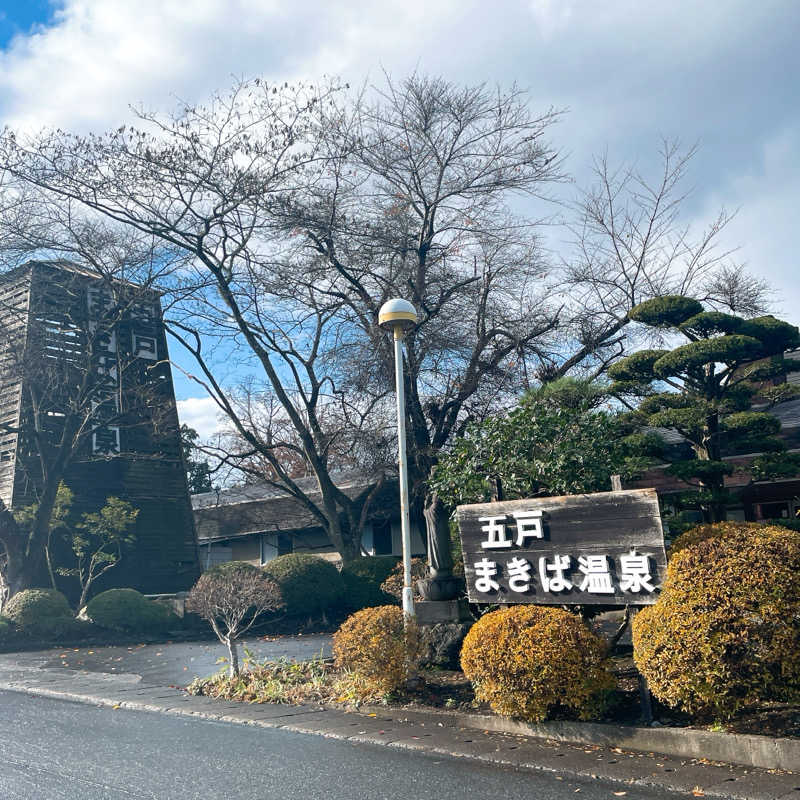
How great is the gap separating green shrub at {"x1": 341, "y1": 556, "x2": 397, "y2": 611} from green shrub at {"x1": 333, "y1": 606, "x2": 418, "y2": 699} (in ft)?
38.5

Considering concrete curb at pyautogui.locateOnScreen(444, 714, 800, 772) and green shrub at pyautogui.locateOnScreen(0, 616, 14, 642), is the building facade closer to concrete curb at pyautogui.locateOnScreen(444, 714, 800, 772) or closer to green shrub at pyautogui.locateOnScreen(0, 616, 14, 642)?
green shrub at pyautogui.locateOnScreen(0, 616, 14, 642)

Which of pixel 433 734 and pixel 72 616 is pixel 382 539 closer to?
pixel 72 616

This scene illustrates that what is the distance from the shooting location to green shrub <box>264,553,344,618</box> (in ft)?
64.1

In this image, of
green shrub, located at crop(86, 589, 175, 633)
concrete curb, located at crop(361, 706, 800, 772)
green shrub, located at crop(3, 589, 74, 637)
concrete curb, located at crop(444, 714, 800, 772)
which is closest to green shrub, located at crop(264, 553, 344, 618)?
green shrub, located at crop(86, 589, 175, 633)

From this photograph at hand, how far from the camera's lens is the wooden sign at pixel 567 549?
727cm

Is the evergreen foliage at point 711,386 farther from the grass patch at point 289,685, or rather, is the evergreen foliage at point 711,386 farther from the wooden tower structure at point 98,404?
the wooden tower structure at point 98,404

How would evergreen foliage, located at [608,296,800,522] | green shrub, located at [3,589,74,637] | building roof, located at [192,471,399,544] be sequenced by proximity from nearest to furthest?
evergreen foliage, located at [608,296,800,522] → green shrub, located at [3,589,74,637] → building roof, located at [192,471,399,544]

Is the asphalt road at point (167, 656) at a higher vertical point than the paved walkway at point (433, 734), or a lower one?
higher

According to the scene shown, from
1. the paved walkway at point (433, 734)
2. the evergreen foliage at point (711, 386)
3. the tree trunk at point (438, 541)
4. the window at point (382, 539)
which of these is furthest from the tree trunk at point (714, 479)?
the window at point (382, 539)

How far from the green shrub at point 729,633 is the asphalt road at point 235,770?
1.04m

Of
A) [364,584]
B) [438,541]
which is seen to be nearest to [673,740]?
[438,541]

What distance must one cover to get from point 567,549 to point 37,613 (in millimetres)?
15012

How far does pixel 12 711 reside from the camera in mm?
9156

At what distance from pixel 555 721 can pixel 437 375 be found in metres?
13.4
